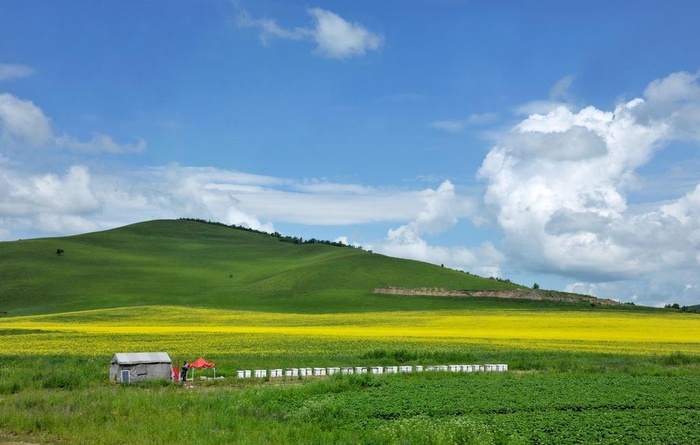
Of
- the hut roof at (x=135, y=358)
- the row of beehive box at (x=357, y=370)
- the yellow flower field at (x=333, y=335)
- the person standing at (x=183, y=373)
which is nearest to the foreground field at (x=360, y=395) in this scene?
the yellow flower field at (x=333, y=335)

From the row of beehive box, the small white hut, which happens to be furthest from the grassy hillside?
the small white hut

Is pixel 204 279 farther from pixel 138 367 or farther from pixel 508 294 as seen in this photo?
pixel 138 367

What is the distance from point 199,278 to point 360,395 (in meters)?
123

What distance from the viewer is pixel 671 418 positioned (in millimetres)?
20578

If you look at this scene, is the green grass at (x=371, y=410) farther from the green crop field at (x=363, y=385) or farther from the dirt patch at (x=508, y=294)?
the dirt patch at (x=508, y=294)

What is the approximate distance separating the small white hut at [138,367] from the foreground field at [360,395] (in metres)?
0.86

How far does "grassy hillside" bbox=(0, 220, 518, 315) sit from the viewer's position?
111 meters

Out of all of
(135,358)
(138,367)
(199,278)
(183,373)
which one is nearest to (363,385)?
(183,373)

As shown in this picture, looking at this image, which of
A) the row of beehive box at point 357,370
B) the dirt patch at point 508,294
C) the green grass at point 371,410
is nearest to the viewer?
the green grass at point 371,410

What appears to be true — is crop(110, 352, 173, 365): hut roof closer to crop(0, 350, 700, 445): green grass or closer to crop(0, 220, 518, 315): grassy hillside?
crop(0, 350, 700, 445): green grass

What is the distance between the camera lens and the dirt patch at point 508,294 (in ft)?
376

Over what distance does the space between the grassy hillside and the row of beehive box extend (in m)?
67.2

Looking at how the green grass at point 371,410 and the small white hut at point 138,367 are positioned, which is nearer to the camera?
the green grass at point 371,410

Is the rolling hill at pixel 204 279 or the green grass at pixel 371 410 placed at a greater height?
the rolling hill at pixel 204 279
